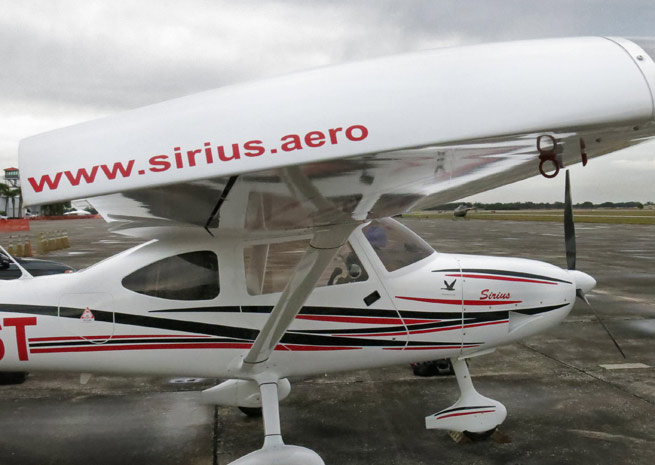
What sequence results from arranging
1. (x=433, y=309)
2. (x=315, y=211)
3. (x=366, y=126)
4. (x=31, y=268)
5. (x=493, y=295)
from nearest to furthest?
(x=366, y=126), (x=315, y=211), (x=433, y=309), (x=493, y=295), (x=31, y=268)

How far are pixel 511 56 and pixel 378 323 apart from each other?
102 inches

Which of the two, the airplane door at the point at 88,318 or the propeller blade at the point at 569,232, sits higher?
the propeller blade at the point at 569,232

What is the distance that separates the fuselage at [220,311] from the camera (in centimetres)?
420

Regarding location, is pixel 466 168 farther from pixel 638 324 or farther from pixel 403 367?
pixel 638 324

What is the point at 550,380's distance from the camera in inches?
254

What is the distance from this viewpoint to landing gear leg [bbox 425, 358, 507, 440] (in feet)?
15.3

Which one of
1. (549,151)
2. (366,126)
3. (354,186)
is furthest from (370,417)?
(366,126)

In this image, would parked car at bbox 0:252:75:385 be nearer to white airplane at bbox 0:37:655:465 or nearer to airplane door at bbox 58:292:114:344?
airplane door at bbox 58:292:114:344

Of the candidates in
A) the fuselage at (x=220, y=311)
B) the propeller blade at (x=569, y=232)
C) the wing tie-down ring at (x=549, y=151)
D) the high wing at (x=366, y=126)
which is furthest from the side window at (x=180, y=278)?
the propeller blade at (x=569, y=232)

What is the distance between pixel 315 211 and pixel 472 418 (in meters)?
2.73

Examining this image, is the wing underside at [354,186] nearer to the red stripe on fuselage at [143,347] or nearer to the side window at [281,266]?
the side window at [281,266]

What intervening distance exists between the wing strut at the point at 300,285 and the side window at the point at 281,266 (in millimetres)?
387

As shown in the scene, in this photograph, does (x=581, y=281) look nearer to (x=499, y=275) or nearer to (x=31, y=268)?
(x=499, y=275)

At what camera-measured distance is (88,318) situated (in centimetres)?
419
